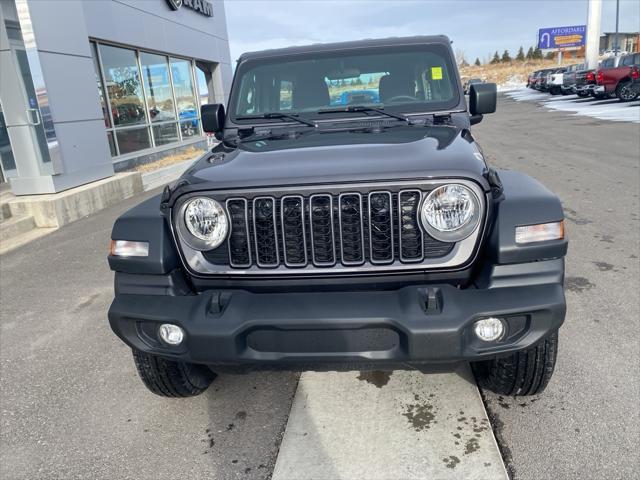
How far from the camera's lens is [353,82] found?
3.55 metres

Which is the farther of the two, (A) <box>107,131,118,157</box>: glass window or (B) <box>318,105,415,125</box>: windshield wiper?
(A) <box>107,131,118,157</box>: glass window

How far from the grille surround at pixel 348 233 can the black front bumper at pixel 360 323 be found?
127mm

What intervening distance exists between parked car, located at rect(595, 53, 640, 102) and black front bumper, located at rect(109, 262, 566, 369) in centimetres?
2183

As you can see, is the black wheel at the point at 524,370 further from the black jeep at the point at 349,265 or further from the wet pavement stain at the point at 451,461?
the wet pavement stain at the point at 451,461

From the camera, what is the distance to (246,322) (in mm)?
2105

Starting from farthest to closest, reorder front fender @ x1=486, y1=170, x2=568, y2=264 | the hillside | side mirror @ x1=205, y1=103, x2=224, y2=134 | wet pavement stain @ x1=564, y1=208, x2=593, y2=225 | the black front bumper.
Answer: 1. the hillside
2. wet pavement stain @ x1=564, y1=208, x2=593, y2=225
3. side mirror @ x1=205, y1=103, x2=224, y2=134
4. front fender @ x1=486, y1=170, x2=568, y2=264
5. the black front bumper

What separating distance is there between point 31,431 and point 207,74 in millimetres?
17224

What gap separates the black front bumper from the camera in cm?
204

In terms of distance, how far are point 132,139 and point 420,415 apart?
11.5 m

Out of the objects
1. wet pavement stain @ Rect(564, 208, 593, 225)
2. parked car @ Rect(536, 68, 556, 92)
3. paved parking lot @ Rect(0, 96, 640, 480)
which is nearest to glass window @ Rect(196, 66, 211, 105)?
wet pavement stain @ Rect(564, 208, 593, 225)

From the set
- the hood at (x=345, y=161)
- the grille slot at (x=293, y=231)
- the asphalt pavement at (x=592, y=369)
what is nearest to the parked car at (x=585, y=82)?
the asphalt pavement at (x=592, y=369)

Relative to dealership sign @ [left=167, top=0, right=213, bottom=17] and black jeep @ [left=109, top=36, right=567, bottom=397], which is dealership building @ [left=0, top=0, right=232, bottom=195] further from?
black jeep @ [left=109, top=36, right=567, bottom=397]

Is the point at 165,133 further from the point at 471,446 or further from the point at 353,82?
the point at 471,446

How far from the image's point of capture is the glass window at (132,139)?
11906 millimetres
